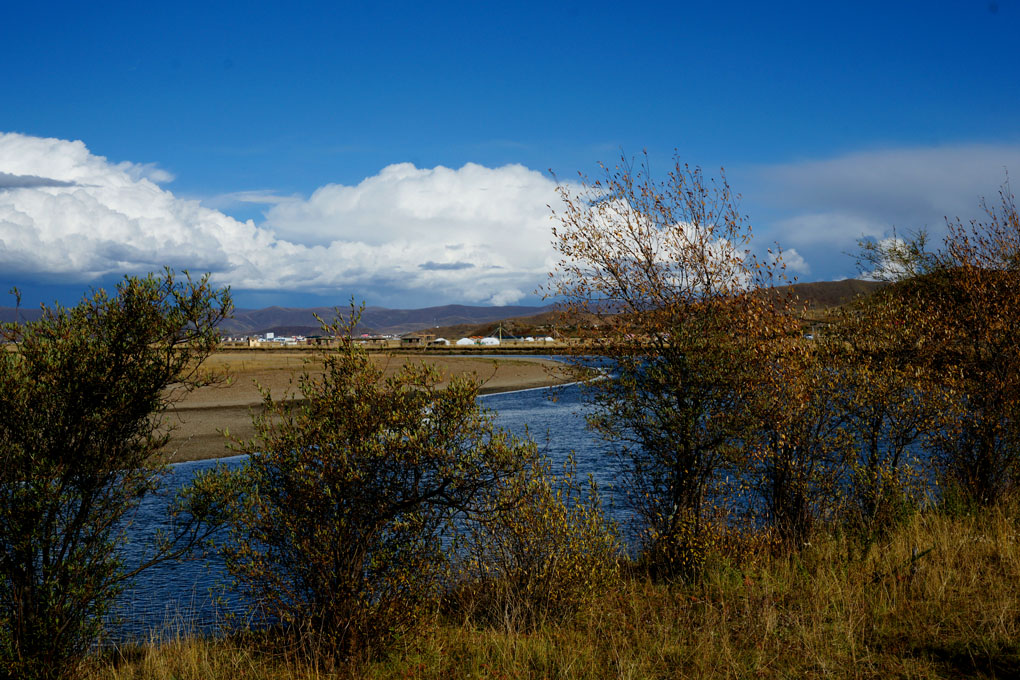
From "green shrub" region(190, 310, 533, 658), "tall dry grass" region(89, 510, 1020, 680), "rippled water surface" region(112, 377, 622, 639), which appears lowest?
"rippled water surface" region(112, 377, 622, 639)

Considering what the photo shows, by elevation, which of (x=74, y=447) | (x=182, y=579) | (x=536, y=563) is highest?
(x=74, y=447)

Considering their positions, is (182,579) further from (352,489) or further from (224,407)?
(224,407)

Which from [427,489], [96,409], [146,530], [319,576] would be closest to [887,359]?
[427,489]

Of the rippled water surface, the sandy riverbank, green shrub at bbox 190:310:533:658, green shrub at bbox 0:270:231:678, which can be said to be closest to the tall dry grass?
green shrub at bbox 190:310:533:658

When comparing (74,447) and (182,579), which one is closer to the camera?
(74,447)

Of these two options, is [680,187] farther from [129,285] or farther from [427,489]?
[129,285]

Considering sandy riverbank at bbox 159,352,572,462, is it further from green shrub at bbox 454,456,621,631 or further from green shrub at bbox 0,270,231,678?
green shrub at bbox 0,270,231,678

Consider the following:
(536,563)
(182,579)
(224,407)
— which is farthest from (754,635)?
(224,407)

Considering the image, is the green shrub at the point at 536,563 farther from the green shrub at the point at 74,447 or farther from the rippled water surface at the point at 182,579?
the green shrub at the point at 74,447

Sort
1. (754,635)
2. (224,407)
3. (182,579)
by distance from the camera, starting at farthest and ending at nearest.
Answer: (224,407) < (182,579) < (754,635)

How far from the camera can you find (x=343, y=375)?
729cm

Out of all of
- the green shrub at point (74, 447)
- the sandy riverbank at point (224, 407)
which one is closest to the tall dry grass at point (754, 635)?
the green shrub at point (74, 447)

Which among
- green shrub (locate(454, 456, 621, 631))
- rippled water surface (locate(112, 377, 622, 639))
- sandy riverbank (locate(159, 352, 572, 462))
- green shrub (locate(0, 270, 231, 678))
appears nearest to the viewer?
green shrub (locate(0, 270, 231, 678))

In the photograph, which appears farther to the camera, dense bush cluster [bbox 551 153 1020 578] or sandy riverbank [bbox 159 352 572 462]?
sandy riverbank [bbox 159 352 572 462]
